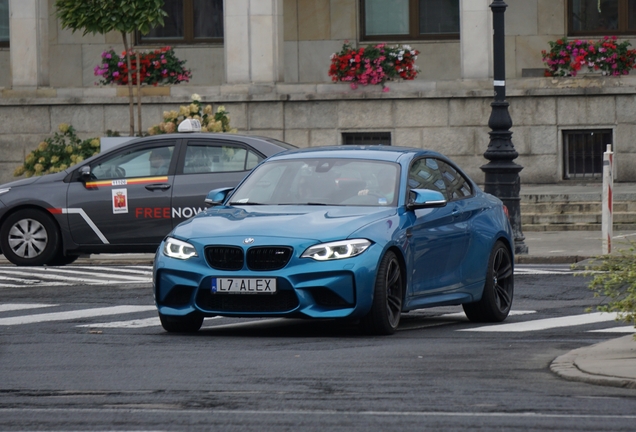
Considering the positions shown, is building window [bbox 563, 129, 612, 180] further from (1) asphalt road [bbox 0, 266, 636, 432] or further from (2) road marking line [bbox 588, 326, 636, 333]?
(2) road marking line [bbox 588, 326, 636, 333]

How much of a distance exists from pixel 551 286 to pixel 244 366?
708 cm

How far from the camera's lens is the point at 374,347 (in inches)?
413

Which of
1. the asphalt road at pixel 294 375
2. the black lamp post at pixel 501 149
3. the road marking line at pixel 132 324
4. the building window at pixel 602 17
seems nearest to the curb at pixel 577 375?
the asphalt road at pixel 294 375

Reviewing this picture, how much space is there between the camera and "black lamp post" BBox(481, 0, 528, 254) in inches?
810

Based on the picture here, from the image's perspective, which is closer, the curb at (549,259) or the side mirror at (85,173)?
the side mirror at (85,173)

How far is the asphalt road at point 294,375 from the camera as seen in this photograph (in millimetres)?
7418

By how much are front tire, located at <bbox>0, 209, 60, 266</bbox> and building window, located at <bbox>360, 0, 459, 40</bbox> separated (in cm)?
1493

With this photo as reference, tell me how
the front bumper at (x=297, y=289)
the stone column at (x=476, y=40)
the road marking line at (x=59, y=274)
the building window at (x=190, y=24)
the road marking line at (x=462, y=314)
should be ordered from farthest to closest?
the building window at (x=190, y=24) → the stone column at (x=476, y=40) → the road marking line at (x=59, y=274) → the road marking line at (x=462, y=314) → the front bumper at (x=297, y=289)

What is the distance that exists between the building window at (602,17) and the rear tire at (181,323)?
69.0 feet

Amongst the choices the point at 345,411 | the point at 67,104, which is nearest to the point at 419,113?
the point at 67,104

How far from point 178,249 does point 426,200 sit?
1920 millimetres

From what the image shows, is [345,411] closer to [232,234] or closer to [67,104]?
[232,234]

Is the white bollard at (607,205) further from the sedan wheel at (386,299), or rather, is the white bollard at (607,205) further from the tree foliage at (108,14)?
the tree foliage at (108,14)

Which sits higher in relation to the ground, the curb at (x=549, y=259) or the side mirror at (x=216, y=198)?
the side mirror at (x=216, y=198)
